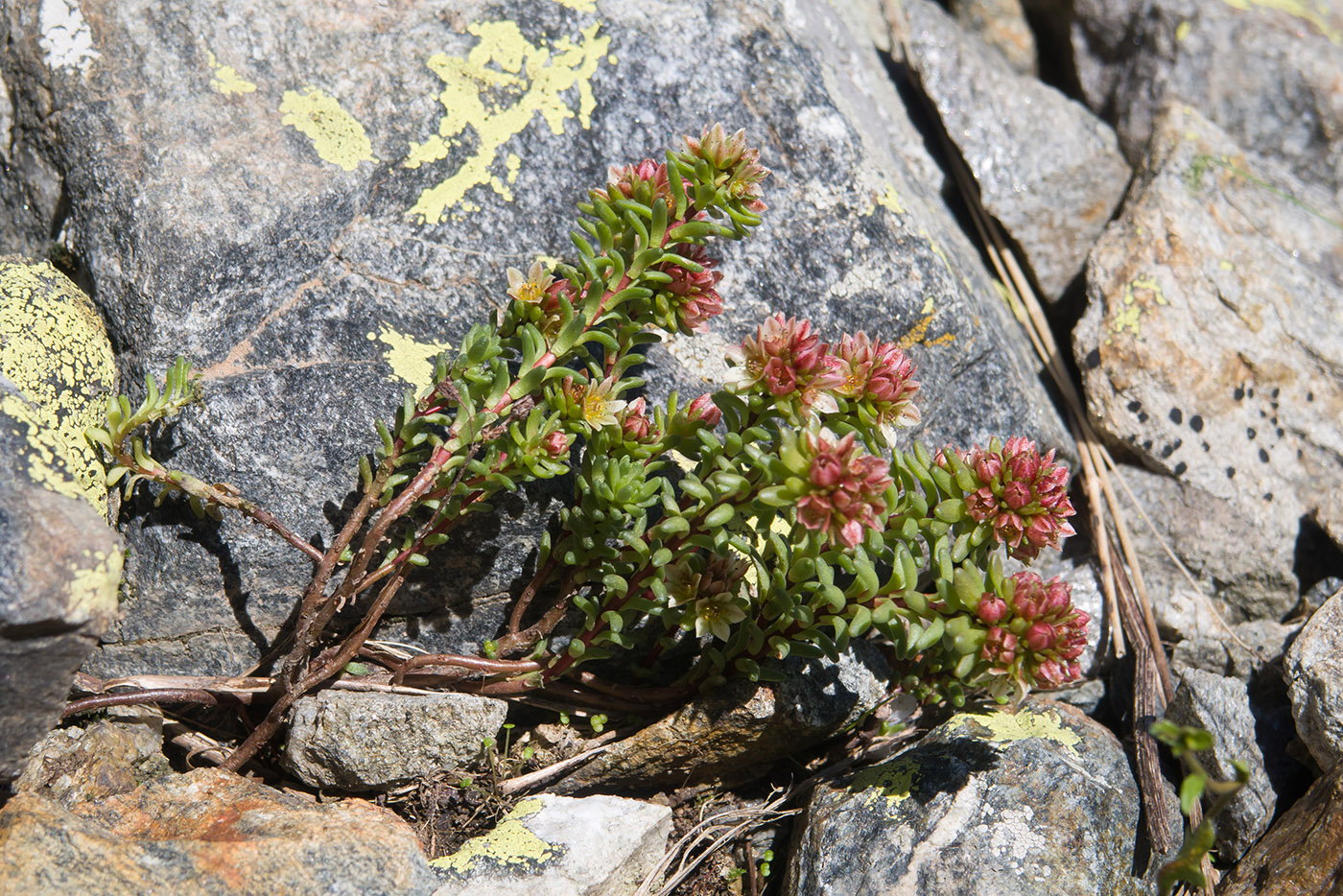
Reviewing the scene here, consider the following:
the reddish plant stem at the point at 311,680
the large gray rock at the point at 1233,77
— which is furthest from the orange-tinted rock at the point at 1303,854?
the large gray rock at the point at 1233,77

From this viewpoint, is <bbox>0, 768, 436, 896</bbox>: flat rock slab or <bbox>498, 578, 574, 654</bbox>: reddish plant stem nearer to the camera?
<bbox>0, 768, 436, 896</bbox>: flat rock slab

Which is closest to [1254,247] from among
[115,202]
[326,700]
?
[326,700]

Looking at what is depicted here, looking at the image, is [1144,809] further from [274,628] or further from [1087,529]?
[274,628]

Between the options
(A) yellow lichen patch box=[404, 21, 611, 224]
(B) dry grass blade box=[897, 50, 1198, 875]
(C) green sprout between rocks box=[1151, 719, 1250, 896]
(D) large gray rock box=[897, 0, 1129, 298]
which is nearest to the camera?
(C) green sprout between rocks box=[1151, 719, 1250, 896]

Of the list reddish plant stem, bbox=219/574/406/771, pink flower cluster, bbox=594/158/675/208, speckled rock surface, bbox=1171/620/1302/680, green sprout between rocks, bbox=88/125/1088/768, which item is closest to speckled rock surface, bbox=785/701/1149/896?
green sprout between rocks, bbox=88/125/1088/768

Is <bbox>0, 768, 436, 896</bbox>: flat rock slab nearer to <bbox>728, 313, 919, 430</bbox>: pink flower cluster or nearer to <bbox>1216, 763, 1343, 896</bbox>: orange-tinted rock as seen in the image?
<bbox>728, 313, 919, 430</bbox>: pink flower cluster
